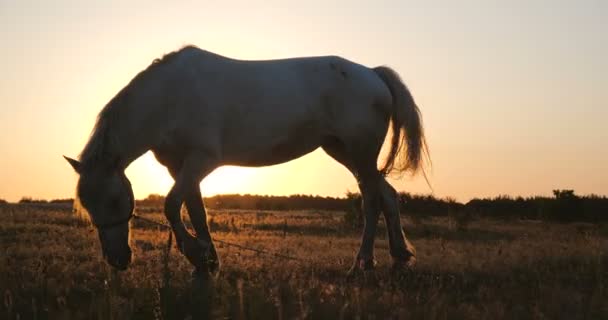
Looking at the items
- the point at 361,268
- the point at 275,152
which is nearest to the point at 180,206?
Result: the point at 275,152

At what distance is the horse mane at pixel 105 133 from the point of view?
203 inches

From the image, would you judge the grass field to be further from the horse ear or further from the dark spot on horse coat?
the dark spot on horse coat

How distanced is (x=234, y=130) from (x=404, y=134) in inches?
87.3

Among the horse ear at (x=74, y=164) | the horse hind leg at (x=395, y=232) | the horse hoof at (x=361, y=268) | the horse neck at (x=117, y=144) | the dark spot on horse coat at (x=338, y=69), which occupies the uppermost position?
the dark spot on horse coat at (x=338, y=69)

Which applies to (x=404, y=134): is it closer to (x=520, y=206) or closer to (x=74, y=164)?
(x=74, y=164)

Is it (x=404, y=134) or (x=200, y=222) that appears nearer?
(x=200, y=222)

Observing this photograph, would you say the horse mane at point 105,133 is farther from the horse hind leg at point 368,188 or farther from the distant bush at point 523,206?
the distant bush at point 523,206

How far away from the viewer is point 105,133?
5.31 m

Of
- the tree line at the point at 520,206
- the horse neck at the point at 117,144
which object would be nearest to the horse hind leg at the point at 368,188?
the horse neck at the point at 117,144

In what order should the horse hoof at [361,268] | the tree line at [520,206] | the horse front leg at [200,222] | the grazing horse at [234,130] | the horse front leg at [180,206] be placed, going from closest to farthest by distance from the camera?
1. the grazing horse at [234,130]
2. the horse front leg at [180,206]
3. the horse front leg at [200,222]
4. the horse hoof at [361,268]
5. the tree line at [520,206]

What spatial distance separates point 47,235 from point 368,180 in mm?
5177

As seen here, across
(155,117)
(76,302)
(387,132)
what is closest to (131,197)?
(155,117)

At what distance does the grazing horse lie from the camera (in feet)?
17.3

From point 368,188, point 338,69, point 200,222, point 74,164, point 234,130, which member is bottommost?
point 200,222
